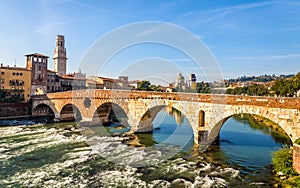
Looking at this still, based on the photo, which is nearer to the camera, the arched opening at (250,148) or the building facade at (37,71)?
the arched opening at (250,148)

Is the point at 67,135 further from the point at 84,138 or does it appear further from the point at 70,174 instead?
the point at 70,174

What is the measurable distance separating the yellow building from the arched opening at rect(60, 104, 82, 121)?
9.06 metres

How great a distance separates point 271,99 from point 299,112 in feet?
5.59

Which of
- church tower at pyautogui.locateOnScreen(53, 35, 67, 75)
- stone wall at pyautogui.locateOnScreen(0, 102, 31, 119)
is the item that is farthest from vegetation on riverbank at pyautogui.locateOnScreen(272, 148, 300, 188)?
church tower at pyautogui.locateOnScreen(53, 35, 67, 75)

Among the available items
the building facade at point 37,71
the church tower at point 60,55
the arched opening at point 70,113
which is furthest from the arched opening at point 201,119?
the church tower at point 60,55

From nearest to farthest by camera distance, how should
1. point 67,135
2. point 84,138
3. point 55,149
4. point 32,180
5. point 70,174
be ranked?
point 32,180, point 70,174, point 55,149, point 84,138, point 67,135

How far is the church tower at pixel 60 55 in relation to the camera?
6256 centimetres

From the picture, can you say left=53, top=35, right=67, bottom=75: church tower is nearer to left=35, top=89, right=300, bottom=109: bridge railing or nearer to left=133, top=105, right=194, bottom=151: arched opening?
left=35, top=89, right=300, bottom=109: bridge railing

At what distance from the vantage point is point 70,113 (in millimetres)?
35125

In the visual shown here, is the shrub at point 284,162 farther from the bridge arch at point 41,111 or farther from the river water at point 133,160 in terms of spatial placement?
the bridge arch at point 41,111

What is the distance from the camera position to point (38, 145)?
62.6 ft

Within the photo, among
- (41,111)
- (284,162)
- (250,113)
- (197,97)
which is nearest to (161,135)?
(197,97)

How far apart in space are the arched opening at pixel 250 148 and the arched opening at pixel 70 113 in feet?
65.6

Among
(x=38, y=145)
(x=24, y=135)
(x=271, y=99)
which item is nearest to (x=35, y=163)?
(x=38, y=145)
